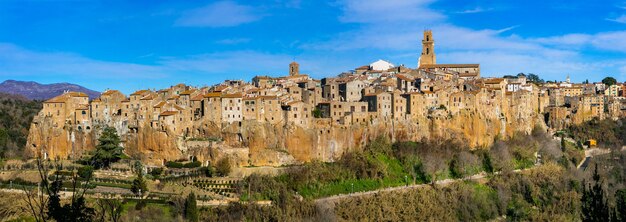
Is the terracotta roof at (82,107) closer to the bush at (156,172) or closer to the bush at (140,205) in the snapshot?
the bush at (156,172)

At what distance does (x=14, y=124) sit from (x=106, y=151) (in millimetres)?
21160

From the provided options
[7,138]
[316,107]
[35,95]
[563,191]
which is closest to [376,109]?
[316,107]

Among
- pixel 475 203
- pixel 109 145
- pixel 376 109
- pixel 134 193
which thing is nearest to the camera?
pixel 134 193

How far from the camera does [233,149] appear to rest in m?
39.8

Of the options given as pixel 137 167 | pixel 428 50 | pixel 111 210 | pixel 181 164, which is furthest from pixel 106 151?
pixel 428 50

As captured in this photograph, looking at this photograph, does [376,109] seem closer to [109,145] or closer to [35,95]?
[109,145]

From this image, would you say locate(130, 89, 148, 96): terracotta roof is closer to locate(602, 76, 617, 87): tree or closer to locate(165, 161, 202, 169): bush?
locate(165, 161, 202, 169): bush

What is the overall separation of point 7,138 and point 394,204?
97.0ft

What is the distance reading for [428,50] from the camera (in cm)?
6956

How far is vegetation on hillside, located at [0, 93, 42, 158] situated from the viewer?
4562 centimetres

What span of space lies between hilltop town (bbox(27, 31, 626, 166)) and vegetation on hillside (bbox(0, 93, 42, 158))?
4.88m

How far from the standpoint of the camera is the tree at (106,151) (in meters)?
38.6

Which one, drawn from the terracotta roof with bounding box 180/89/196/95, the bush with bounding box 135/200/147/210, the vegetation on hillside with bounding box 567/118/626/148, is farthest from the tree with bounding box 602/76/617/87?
the bush with bounding box 135/200/147/210

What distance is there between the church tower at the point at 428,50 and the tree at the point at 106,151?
3848cm
